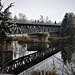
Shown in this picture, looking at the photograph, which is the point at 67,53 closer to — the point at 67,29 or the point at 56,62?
the point at 56,62

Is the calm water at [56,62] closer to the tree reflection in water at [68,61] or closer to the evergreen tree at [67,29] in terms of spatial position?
the tree reflection in water at [68,61]

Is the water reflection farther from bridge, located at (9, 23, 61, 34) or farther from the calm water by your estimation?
bridge, located at (9, 23, 61, 34)

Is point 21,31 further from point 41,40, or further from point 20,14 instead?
point 20,14

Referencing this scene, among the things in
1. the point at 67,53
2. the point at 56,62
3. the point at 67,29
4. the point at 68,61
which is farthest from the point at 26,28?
the point at 67,29

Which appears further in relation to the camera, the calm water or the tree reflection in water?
the calm water

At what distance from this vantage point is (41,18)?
4006 inches

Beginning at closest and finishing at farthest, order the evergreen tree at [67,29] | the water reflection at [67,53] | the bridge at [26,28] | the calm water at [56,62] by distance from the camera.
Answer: the calm water at [56,62] → the water reflection at [67,53] → the bridge at [26,28] → the evergreen tree at [67,29]

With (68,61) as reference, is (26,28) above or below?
above

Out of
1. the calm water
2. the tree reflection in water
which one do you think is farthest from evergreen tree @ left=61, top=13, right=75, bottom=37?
the calm water

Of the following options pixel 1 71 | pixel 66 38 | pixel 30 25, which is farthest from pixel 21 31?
pixel 66 38

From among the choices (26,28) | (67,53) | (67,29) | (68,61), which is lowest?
(67,53)

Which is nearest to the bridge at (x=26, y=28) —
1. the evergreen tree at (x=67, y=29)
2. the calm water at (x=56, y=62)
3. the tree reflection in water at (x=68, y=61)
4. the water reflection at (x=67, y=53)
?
the calm water at (x=56, y=62)

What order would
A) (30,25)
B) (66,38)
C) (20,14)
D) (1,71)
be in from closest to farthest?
1. (1,71)
2. (30,25)
3. (66,38)
4. (20,14)

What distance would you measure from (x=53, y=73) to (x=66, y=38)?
165 feet
